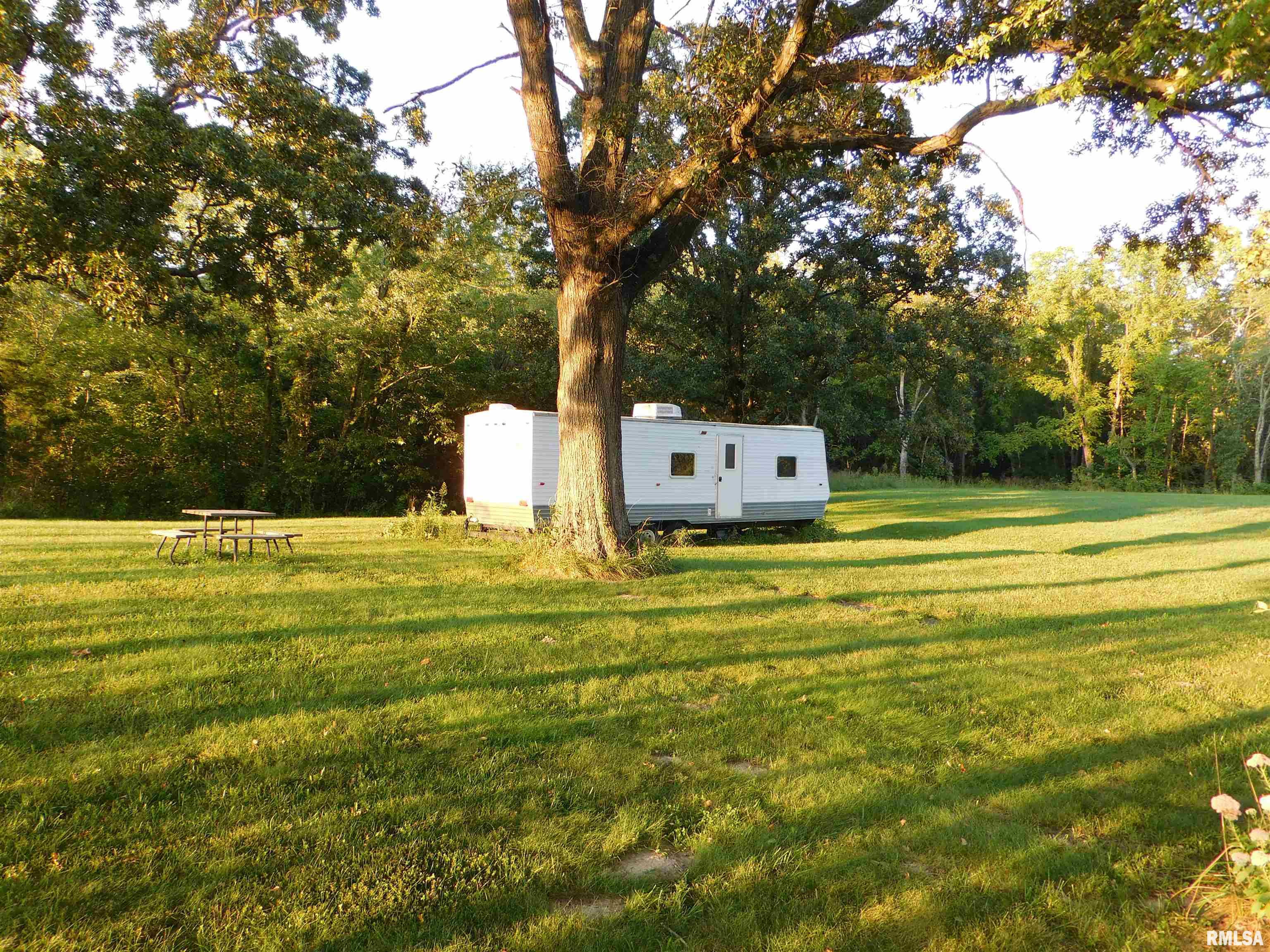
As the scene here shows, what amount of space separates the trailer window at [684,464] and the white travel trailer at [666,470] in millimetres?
14

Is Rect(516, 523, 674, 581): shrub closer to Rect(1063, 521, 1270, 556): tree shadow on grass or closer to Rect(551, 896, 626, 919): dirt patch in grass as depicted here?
Rect(551, 896, 626, 919): dirt patch in grass

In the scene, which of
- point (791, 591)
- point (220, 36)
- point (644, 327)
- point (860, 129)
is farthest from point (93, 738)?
point (644, 327)

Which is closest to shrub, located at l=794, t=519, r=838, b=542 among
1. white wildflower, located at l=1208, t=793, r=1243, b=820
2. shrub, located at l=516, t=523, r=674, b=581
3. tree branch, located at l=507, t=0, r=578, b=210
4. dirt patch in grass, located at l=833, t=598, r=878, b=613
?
shrub, located at l=516, t=523, r=674, b=581

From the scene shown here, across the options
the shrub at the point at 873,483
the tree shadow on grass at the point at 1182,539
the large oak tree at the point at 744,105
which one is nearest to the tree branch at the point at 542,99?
the large oak tree at the point at 744,105

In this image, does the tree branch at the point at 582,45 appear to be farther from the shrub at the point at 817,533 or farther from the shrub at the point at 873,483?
the shrub at the point at 873,483

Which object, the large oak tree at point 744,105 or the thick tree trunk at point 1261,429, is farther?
the thick tree trunk at point 1261,429

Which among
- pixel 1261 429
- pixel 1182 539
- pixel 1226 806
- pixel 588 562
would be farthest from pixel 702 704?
pixel 1261 429

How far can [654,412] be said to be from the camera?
47.5 feet

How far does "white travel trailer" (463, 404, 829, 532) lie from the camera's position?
1296cm

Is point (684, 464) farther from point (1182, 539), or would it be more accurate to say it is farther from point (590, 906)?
point (590, 906)

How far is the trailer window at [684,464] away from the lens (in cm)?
1446

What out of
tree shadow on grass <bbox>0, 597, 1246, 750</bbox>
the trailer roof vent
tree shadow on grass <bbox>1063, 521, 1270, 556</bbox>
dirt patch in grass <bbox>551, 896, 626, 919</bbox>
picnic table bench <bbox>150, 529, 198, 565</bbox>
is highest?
the trailer roof vent

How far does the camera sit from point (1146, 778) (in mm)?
3611

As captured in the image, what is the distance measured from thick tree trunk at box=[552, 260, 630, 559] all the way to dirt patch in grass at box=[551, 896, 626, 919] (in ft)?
21.9
